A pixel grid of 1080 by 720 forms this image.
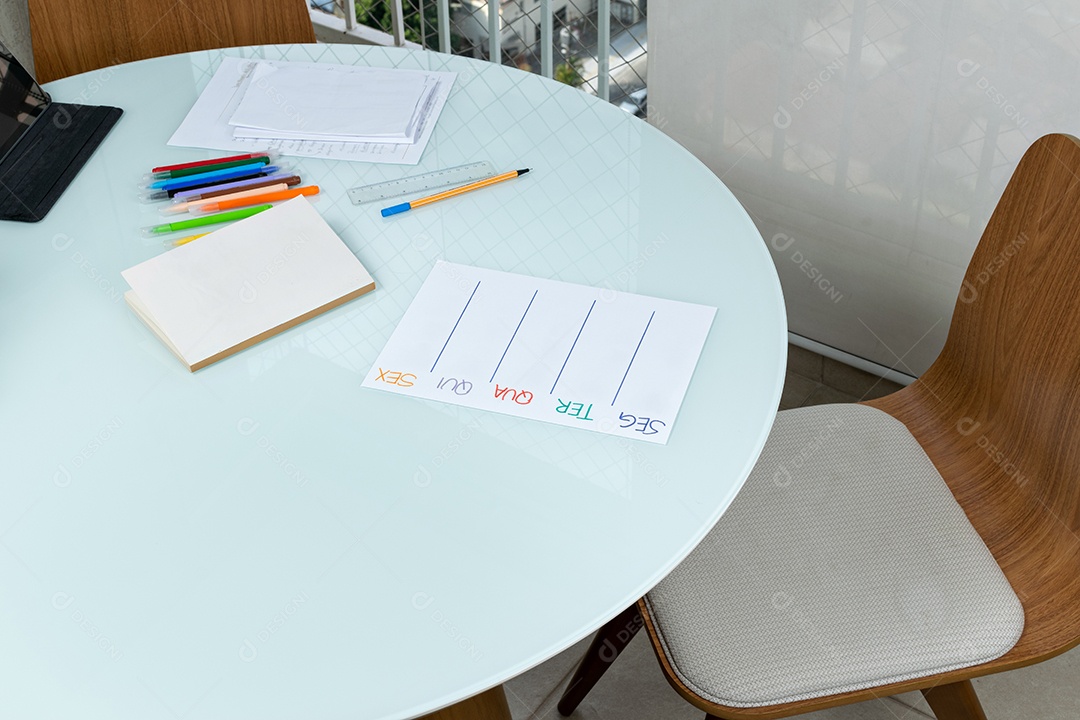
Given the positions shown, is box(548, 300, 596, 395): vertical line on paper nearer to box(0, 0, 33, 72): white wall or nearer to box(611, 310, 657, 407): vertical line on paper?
box(611, 310, 657, 407): vertical line on paper

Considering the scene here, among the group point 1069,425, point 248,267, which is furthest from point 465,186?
point 1069,425

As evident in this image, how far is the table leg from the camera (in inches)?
45.9

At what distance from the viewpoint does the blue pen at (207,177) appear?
1.27 metres

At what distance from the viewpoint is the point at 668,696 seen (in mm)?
1570

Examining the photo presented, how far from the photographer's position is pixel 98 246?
1.21m

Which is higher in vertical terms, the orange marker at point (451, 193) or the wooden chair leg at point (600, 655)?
the orange marker at point (451, 193)

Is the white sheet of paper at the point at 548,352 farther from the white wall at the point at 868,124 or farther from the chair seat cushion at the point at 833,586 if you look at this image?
the white wall at the point at 868,124

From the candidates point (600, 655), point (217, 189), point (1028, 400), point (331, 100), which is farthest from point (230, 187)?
point (1028, 400)

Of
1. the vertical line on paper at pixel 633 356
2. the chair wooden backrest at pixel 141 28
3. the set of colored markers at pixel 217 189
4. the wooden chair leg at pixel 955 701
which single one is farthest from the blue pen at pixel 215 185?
the wooden chair leg at pixel 955 701

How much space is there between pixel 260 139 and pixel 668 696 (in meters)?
1.00

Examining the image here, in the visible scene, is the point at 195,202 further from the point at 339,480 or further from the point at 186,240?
the point at 339,480

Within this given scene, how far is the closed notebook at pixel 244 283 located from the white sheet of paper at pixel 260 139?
165mm

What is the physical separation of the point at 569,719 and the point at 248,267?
0.84 meters

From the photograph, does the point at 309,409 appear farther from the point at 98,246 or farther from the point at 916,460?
the point at 916,460
